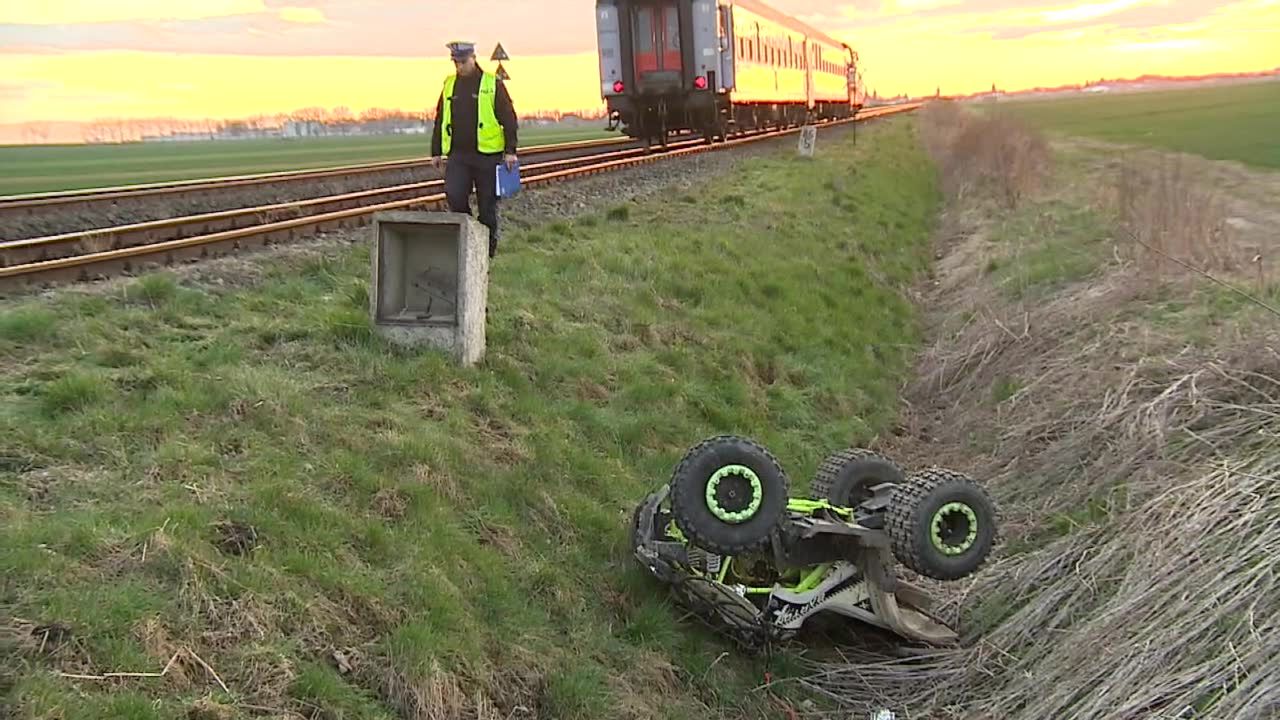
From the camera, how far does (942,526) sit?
5281mm

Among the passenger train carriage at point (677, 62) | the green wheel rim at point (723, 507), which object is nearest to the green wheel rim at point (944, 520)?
the green wheel rim at point (723, 507)

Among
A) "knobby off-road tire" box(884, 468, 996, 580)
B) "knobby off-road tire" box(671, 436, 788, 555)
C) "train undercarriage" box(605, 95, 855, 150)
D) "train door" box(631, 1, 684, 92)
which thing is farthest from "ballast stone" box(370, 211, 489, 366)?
"train undercarriage" box(605, 95, 855, 150)

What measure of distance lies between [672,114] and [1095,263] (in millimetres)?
13087

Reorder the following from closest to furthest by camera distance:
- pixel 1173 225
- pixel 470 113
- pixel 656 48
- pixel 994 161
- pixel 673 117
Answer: pixel 470 113
pixel 1173 225
pixel 656 48
pixel 673 117
pixel 994 161

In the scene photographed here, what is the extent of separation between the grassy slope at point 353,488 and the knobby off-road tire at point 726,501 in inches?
23.9

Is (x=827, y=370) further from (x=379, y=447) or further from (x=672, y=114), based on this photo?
(x=672, y=114)

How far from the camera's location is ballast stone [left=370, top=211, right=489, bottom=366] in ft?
22.5

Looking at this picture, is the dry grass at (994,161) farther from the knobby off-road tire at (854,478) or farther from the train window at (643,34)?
the knobby off-road tire at (854,478)

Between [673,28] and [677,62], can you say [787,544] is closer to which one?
[677,62]

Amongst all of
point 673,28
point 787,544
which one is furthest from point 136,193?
point 673,28

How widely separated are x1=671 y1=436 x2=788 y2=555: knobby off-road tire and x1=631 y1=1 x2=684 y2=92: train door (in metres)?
17.7

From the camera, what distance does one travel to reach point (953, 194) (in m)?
24.8

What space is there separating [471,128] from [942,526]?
17.0 ft

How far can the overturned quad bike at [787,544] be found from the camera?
5.20 m
